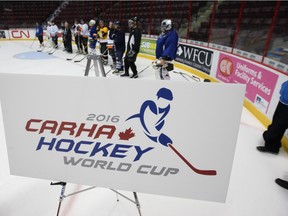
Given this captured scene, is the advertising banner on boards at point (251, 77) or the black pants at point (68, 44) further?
the black pants at point (68, 44)

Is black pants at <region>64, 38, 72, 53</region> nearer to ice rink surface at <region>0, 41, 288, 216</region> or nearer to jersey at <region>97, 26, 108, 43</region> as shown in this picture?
jersey at <region>97, 26, 108, 43</region>

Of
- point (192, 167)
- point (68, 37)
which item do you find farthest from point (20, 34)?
point (192, 167)

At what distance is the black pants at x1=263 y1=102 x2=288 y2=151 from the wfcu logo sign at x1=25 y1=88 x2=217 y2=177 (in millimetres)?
1629

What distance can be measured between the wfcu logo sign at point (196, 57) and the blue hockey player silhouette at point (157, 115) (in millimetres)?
4216

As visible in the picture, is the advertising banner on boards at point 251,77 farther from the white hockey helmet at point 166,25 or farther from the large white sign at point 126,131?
the large white sign at point 126,131

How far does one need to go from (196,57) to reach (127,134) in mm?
4799

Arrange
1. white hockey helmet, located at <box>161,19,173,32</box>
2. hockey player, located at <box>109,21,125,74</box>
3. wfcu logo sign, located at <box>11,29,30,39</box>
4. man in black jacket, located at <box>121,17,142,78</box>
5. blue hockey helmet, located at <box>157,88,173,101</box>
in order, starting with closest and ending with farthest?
blue hockey helmet, located at <box>157,88,173,101</box>, white hockey helmet, located at <box>161,19,173,32</box>, man in black jacket, located at <box>121,17,142,78</box>, hockey player, located at <box>109,21,125,74</box>, wfcu logo sign, located at <box>11,29,30,39</box>

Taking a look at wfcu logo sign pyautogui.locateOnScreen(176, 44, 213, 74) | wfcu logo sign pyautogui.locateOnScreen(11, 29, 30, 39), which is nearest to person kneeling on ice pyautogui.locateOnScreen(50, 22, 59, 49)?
wfcu logo sign pyautogui.locateOnScreen(11, 29, 30, 39)

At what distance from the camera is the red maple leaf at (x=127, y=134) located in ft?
2.90

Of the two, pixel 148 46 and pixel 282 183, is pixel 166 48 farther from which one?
pixel 148 46

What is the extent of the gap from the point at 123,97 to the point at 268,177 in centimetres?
178

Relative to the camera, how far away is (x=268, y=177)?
1.92 meters

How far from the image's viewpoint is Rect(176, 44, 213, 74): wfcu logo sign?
4.78 meters

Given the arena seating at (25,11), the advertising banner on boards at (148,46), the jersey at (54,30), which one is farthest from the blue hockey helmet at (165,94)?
the arena seating at (25,11)
